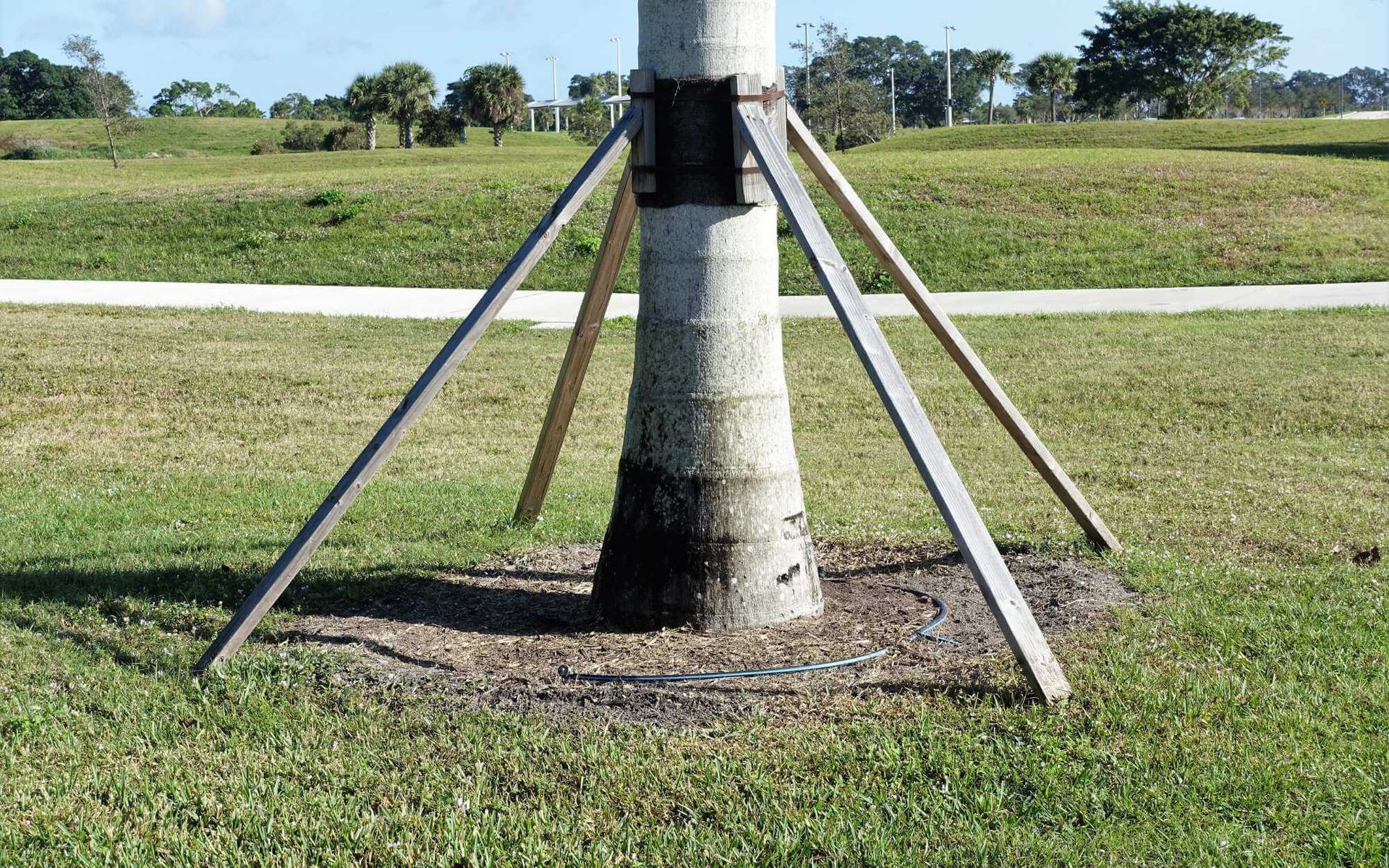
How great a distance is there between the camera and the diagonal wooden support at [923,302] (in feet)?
16.0

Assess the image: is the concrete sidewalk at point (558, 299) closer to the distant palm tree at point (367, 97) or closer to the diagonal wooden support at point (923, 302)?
the diagonal wooden support at point (923, 302)

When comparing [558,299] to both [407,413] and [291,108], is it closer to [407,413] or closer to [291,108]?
[407,413]

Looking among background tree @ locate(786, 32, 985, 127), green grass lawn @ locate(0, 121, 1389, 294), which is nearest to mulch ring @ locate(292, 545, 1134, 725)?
green grass lawn @ locate(0, 121, 1389, 294)

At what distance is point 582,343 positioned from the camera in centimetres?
564

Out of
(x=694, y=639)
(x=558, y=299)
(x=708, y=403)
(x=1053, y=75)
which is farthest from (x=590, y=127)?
(x=694, y=639)

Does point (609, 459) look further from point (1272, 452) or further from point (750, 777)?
point (750, 777)

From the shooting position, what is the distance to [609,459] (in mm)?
8641

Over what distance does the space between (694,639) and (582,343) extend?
1552 millimetres

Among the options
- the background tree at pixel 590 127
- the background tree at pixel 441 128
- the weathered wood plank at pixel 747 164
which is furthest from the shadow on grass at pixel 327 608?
the background tree at pixel 441 128

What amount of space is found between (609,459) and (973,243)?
10.9 meters

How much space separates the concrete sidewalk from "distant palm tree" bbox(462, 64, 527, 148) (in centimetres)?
4334

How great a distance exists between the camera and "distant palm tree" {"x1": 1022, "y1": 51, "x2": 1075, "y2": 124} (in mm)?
71812

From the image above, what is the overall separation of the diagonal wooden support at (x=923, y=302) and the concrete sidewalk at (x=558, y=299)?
29.0 feet

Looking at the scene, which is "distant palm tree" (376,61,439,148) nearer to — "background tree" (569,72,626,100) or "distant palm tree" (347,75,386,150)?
"distant palm tree" (347,75,386,150)
